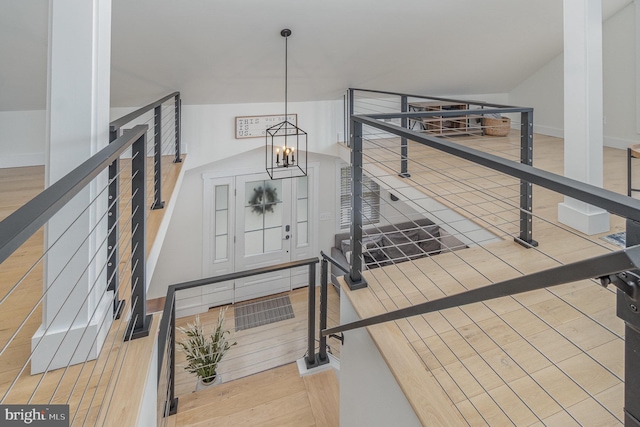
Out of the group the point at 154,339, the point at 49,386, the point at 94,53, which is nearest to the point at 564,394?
the point at 154,339

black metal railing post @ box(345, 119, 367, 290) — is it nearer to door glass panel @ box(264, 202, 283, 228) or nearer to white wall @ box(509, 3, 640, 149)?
door glass panel @ box(264, 202, 283, 228)

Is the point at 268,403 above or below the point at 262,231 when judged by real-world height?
below

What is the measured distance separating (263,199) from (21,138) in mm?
3146

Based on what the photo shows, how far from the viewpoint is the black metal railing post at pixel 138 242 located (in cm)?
145

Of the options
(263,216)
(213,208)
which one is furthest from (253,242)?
(213,208)

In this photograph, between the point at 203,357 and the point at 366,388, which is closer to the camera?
the point at 366,388

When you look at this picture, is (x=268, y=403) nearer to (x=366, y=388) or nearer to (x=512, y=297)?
(x=366, y=388)

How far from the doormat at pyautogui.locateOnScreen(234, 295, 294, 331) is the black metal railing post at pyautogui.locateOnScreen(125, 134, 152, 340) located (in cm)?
376

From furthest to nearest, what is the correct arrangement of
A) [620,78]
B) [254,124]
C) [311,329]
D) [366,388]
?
[254,124], [620,78], [311,329], [366,388]

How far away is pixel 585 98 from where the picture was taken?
2.56 m

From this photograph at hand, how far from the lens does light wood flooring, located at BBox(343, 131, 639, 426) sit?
126cm

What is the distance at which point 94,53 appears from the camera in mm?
1405

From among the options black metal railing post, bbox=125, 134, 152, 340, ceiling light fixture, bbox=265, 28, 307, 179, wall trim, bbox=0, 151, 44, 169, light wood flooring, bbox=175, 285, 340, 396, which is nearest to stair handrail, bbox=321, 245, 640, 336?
black metal railing post, bbox=125, 134, 152, 340

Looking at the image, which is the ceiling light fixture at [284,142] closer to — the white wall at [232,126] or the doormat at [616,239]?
the white wall at [232,126]
